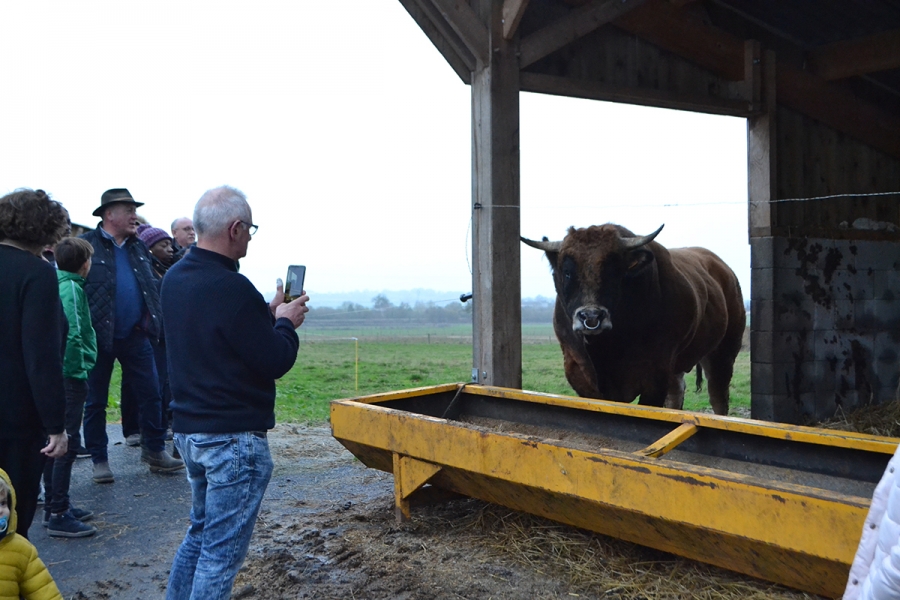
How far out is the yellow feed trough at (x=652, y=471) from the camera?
2.59m

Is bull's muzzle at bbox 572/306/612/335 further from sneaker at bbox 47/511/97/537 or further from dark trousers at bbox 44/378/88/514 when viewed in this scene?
sneaker at bbox 47/511/97/537

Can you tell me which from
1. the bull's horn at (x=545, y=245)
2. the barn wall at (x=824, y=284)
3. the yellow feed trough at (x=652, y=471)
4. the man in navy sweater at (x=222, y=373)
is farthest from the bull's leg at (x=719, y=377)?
the man in navy sweater at (x=222, y=373)

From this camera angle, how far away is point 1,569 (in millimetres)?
2396

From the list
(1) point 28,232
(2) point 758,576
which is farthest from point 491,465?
(1) point 28,232

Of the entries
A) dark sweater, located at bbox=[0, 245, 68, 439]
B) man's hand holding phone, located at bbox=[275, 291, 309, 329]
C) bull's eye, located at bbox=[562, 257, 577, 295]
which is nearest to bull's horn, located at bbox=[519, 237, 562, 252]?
bull's eye, located at bbox=[562, 257, 577, 295]

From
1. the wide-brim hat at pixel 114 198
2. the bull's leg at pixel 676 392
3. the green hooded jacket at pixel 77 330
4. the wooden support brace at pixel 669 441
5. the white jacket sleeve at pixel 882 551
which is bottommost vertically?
the bull's leg at pixel 676 392

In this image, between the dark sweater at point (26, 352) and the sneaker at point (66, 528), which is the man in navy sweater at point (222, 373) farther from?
the sneaker at point (66, 528)

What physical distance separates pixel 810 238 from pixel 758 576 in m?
5.30

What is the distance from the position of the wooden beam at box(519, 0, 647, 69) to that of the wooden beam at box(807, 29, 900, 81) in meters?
2.50

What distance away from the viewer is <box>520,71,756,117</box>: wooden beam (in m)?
5.83

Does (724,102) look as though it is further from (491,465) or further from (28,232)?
(28,232)

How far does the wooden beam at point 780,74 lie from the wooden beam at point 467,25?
155cm

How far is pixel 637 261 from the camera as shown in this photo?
210 inches

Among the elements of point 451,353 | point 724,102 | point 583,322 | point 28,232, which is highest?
point 724,102
